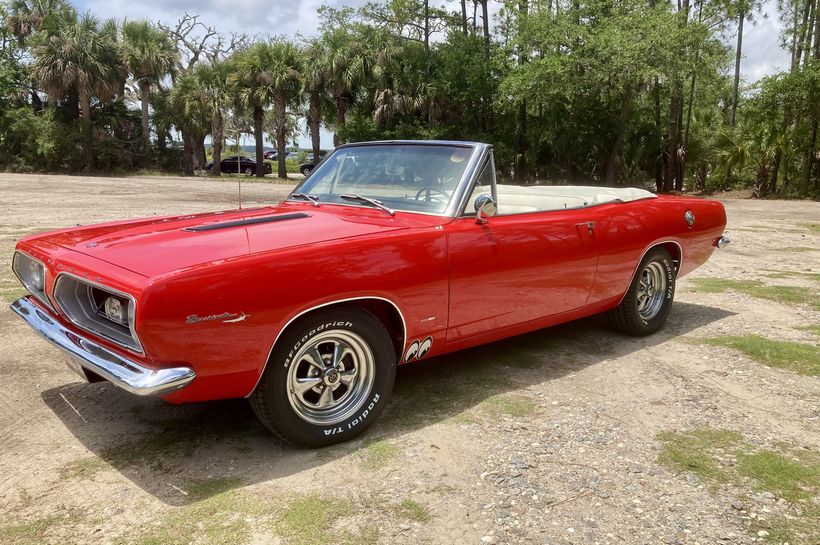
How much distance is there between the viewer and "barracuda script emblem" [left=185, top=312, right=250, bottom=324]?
263 cm

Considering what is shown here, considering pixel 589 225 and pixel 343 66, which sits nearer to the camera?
pixel 589 225

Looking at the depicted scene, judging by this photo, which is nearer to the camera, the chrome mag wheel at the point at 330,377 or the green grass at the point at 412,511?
the green grass at the point at 412,511

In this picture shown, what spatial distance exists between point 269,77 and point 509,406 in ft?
115

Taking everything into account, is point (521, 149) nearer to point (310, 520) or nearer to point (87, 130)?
point (87, 130)

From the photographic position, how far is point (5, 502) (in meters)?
2.70

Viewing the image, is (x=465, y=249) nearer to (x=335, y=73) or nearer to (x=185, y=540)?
(x=185, y=540)

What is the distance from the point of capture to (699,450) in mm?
3268

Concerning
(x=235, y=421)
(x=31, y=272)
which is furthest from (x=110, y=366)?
(x=31, y=272)

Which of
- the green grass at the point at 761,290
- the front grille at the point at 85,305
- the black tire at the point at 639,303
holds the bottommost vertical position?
the green grass at the point at 761,290

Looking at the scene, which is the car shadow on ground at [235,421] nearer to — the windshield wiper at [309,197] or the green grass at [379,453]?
the green grass at [379,453]

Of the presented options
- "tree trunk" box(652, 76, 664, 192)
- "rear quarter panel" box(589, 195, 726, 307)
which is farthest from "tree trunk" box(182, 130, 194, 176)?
"rear quarter panel" box(589, 195, 726, 307)

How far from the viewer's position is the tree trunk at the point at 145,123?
38.5 m

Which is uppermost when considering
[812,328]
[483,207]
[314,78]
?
[314,78]

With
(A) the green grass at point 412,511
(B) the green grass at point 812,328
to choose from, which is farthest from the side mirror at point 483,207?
(B) the green grass at point 812,328
